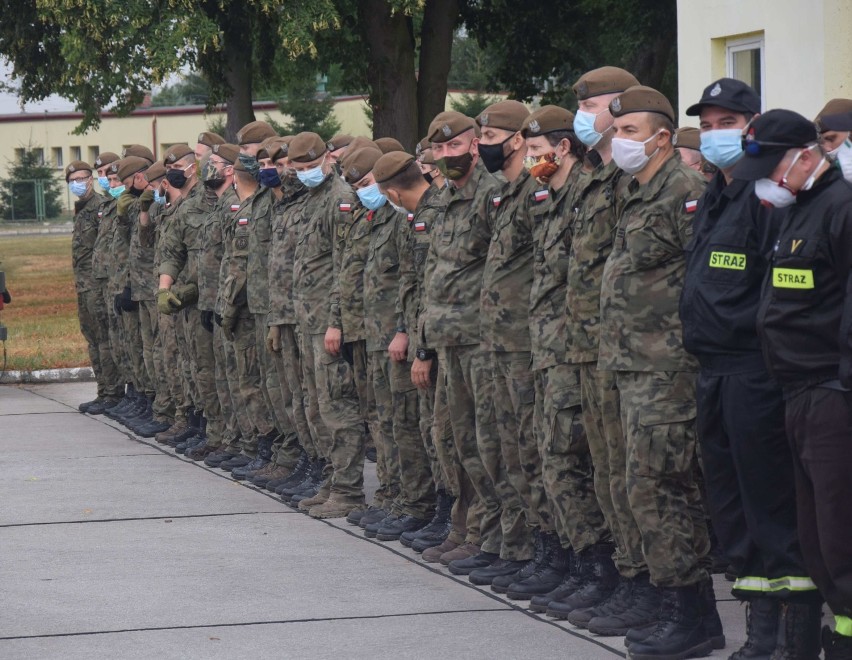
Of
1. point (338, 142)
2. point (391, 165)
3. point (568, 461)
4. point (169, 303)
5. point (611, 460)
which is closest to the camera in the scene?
point (611, 460)

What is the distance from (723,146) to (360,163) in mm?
3586

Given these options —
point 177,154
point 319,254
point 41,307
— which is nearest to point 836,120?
point 319,254

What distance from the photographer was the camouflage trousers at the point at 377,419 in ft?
28.3

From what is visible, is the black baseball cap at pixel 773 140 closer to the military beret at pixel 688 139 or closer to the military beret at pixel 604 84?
the military beret at pixel 604 84

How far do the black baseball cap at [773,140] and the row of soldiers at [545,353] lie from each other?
1 centimetres

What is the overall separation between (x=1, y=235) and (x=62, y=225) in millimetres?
3207

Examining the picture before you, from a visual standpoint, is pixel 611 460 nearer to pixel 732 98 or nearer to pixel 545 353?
pixel 545 353

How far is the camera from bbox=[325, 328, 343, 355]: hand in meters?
8.98

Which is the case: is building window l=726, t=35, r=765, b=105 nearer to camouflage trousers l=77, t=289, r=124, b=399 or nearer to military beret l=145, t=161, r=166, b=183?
military beret l=145, t=161, r=166, b=183

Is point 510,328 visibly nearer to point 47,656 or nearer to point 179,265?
point 47,656

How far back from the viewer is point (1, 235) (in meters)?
49.7

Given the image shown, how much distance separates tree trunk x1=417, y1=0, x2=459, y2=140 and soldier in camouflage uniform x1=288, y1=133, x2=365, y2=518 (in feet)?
37.7

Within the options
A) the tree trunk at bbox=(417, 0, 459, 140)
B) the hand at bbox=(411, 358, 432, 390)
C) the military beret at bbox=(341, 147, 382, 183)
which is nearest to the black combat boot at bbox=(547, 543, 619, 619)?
the hand at bbox=(411, 358, 432, 390)

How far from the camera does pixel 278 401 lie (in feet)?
33.8
